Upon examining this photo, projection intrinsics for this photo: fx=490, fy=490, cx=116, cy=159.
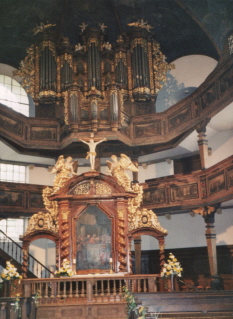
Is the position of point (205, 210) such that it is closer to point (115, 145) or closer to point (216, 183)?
point (216, 183)

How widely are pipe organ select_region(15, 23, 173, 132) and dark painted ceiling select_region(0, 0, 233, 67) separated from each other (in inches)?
34.6

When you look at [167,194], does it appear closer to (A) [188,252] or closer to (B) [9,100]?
(A) [188,252]

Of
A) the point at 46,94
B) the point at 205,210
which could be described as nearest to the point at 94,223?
the point at 205,210

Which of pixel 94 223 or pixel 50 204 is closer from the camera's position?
pixel 94 223

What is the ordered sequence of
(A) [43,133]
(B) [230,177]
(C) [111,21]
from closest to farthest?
(B) [230,177] → (A) [43,133] → (C) [111,21]

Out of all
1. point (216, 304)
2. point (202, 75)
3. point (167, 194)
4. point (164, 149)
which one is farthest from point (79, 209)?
point (202, 75)

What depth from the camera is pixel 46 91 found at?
75.6 ft

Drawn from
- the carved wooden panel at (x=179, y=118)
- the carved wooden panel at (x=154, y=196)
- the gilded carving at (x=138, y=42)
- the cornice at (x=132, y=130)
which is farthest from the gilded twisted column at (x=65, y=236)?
the gilded carving at (x=138, y=42)

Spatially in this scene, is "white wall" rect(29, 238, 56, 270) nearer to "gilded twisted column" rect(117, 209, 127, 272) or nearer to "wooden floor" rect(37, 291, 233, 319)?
"gilded twisted column" rect(117, 209, 127, 272)

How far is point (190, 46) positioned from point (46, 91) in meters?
7.43

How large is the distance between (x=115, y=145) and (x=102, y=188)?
340cm

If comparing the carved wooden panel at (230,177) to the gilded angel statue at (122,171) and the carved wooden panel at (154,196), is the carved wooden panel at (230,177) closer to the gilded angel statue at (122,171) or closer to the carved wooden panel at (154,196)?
the carved wooden panel at (154,196)

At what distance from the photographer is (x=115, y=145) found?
22.9m

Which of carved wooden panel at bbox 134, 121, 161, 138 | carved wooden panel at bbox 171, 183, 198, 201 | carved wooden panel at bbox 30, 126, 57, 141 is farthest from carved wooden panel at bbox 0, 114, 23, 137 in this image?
carved wooden panel at bbox 171, 183, 198, 201
